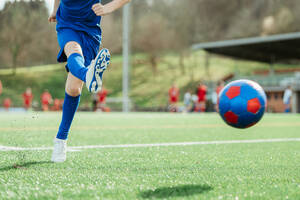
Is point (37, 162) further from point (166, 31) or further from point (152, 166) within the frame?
point (166, 31)

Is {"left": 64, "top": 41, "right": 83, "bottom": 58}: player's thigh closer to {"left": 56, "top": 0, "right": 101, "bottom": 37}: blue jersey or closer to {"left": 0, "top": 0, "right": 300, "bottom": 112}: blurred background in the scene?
{"left": 56, "top": 0, "right": 101, "bottom": 37}: blue jersey

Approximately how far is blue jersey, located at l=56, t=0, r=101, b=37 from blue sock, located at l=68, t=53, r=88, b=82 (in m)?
0.41

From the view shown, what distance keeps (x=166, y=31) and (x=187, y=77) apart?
19.4 feet

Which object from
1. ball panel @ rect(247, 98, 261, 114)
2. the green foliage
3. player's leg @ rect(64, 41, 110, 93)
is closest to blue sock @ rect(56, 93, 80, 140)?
player's leg @ rect(64, 41, 110, 93)

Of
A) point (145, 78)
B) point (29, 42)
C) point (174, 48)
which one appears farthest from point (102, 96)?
point (145, 78)

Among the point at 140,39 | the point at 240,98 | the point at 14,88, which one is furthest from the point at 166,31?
the point at 240,98

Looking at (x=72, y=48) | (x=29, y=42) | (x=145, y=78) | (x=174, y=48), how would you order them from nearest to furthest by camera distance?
(x=72, y=48) → (x=29, y=42) → (x=174, y=48) → (x=145, y=78)

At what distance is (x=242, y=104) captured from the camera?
3789 millimetres

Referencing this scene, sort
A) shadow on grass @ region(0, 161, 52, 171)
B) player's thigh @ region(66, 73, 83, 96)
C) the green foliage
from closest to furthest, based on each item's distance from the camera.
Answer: shadow on grass @ region(0, 161, 52, 171), player's thigh @ region(66, 73, 83, 96), the green foliage

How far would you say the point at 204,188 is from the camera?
258cm

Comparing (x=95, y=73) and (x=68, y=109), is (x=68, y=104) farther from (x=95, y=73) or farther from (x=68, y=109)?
(x=95, y=73)

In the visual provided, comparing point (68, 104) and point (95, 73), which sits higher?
point (95, 73)

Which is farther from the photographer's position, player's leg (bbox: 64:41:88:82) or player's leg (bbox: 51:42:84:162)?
player's leg (bbox: 51:42:84:162)

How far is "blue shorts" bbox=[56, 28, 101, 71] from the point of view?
3.89 meters
